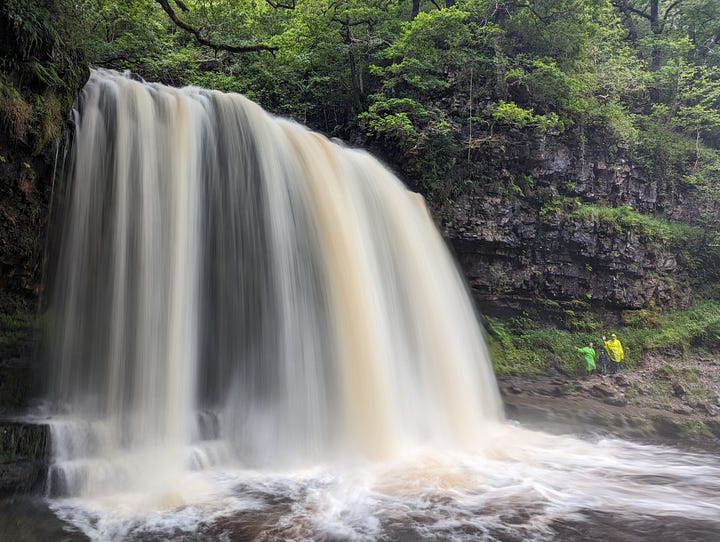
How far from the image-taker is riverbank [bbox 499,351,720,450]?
960 centimetres

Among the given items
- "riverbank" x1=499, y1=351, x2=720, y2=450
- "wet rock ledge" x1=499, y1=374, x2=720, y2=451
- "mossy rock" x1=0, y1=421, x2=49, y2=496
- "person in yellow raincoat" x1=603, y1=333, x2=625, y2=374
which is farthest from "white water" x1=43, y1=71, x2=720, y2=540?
"person in yellow raincoat" x1=603, y1=333, x2=625, y2=374

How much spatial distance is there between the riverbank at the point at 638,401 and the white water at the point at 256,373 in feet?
3.99

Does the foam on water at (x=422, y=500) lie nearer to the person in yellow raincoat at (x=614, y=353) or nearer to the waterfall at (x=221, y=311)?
the waterfall at (x=221, y=311)

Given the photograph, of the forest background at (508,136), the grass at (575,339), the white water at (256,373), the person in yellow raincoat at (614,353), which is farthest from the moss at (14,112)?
the person in yellow raincoat at (614,353)

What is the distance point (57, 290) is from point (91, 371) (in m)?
1.19

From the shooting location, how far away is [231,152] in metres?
7.82

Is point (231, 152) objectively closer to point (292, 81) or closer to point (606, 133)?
point (292, 81)

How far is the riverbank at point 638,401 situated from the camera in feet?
31.5

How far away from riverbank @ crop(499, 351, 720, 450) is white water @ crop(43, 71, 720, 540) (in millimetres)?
1215

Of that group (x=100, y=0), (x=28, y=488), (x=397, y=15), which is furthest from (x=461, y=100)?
(x=28, y=488)

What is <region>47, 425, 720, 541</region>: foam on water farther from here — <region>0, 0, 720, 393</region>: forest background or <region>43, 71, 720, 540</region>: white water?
<region>0, 0, 720, 393</region>: forest background

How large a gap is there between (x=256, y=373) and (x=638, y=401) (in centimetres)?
932

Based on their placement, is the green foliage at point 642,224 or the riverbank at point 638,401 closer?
the riverbank at point 638,401

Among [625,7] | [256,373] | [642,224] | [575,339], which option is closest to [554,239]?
[575,339]
